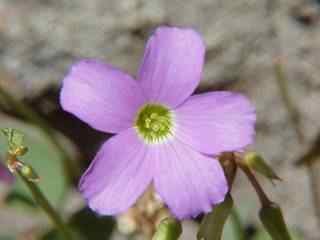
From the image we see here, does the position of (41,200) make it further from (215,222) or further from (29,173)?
(215,222)

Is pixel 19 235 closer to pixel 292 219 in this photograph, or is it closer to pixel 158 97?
pixel 292 219

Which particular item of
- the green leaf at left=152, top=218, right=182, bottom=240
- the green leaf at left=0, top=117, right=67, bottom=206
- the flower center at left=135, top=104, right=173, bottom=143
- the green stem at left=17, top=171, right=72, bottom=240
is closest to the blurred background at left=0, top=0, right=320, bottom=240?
the green leaf at left=0, top=117, right=67, bottom=206

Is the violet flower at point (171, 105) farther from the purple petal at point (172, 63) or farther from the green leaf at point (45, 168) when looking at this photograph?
the green leaf at point (45, 168)

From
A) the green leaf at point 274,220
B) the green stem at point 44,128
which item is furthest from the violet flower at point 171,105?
the green stem at point 44,128

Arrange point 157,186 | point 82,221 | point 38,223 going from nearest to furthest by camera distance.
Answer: point 157,186 < point 82,221 < point 38,223

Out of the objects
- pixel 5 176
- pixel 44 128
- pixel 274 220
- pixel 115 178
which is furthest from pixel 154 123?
pixel 5 176

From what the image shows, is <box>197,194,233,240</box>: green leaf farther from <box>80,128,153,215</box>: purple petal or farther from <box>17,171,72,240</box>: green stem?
<box>17,171,72,240</box>: green stem

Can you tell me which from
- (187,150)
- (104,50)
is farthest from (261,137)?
(187,150)
